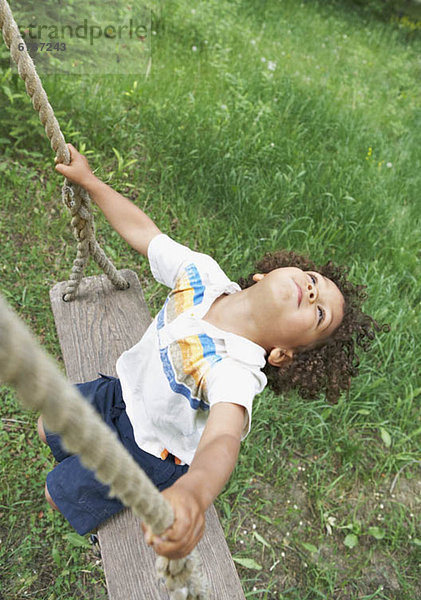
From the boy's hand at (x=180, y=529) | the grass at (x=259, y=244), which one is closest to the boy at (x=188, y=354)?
the boy's hand at (x=180, y=529)

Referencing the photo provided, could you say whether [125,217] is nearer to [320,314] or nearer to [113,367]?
[113,367]

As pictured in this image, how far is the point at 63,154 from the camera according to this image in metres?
1.63

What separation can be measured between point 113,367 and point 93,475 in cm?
41

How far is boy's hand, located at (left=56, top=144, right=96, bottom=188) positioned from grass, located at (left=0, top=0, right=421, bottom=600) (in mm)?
1103

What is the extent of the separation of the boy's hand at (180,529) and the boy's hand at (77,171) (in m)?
1.09

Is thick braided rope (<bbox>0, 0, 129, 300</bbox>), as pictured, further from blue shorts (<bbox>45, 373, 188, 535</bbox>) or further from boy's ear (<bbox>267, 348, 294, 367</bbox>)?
boy's ear (<bbox>267, 348, 294, 367</bbox>)

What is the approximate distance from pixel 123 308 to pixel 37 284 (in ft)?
2.75

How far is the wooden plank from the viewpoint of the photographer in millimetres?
1456

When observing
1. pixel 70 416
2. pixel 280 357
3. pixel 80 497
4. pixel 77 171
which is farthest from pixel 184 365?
pixel 70 416

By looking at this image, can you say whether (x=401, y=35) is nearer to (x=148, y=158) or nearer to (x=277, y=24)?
(x=277, y=24)

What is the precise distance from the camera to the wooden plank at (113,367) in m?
1.46

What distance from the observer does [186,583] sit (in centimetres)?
102

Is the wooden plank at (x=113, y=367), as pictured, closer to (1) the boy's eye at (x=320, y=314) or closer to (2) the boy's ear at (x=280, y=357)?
(2) the boy's ear at (x=280, y=357)

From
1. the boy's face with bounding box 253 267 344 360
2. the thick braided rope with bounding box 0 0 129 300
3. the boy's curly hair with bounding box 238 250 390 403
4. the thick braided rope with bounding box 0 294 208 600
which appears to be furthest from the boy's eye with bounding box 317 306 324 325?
the thick braided rope with bounding box 0 294 208 600
